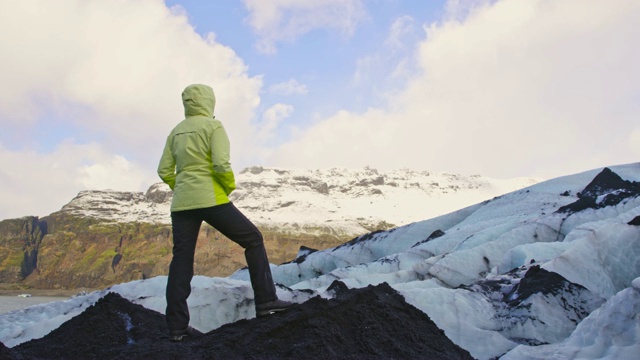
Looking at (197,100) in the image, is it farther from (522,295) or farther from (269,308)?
(522,295)

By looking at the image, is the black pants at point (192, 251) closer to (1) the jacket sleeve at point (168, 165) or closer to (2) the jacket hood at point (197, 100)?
(1) the jacket sleeve at point (168, 165)

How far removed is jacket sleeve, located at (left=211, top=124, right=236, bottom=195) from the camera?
4836mm

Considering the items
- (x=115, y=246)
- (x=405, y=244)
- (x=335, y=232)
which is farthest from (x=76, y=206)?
(x=405, y=244)

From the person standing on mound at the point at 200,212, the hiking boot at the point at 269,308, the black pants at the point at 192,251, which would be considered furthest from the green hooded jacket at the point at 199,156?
the hiking boot at the point at 269,308

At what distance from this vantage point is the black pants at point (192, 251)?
4.85 metres

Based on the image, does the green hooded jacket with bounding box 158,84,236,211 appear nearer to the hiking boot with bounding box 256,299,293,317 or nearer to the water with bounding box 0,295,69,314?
the hiking boot with bounding box 256,299,293,317

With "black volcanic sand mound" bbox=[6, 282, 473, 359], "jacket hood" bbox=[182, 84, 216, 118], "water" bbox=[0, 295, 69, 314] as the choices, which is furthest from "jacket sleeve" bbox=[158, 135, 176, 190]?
"water" bbox=[0, 295, 69, 314]

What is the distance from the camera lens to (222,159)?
486 cm

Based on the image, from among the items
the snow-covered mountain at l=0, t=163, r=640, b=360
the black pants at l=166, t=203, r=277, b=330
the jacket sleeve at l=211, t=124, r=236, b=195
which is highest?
the jacket sleeve at l=211, t=124, r=236, b=195

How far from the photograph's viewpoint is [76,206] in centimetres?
19825

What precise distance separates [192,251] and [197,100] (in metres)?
1.52

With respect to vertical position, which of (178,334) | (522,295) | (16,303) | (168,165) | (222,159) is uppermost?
Answer: (168,165)

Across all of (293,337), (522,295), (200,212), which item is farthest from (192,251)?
(522,295)

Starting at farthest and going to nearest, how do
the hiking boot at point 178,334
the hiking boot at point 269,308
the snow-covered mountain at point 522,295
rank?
the hiking boot at point 269,308 < the hiking boot at point 178,334 < the snow-covered mountain at point 522,295
